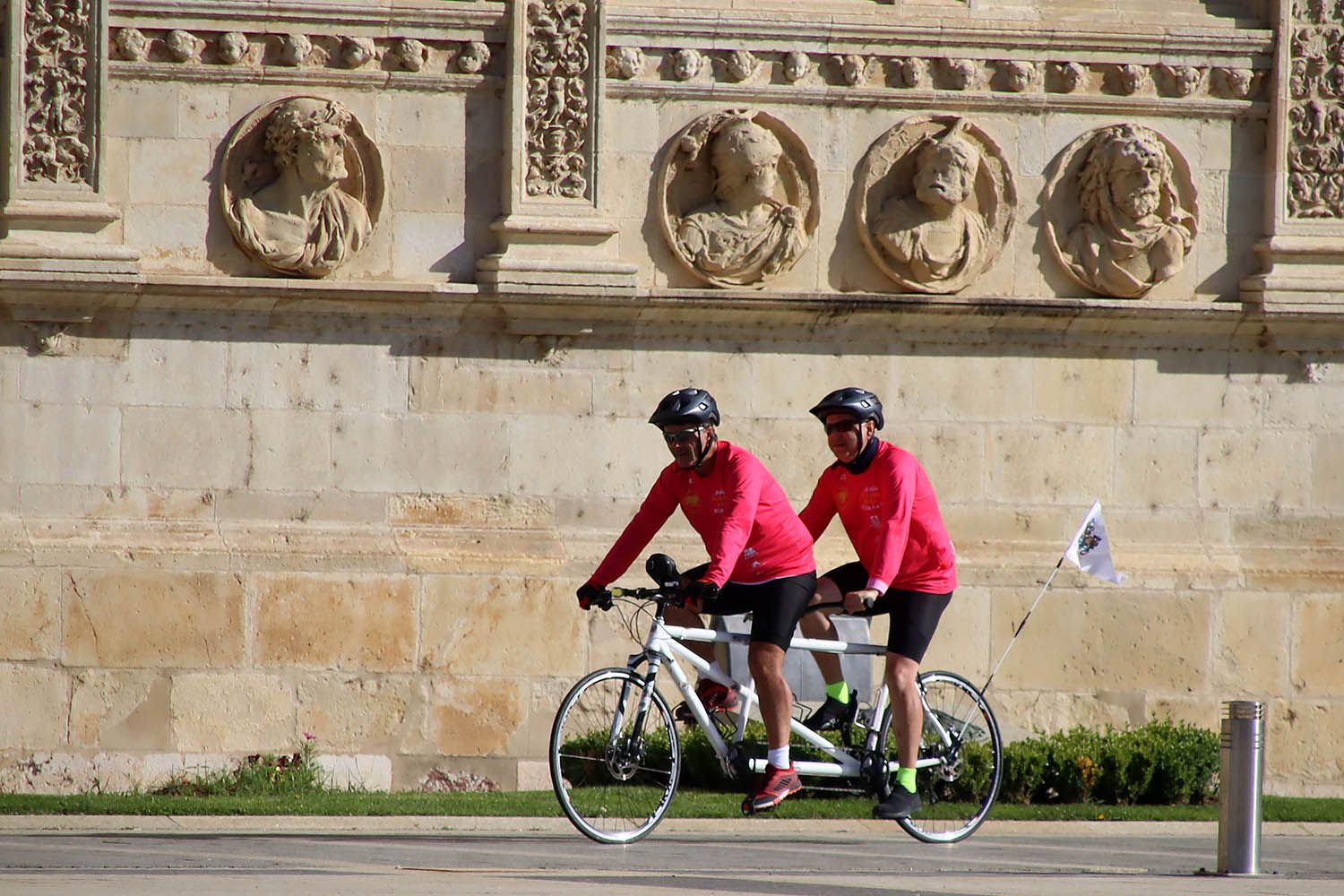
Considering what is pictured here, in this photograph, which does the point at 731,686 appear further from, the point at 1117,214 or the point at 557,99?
the point at 1117,214

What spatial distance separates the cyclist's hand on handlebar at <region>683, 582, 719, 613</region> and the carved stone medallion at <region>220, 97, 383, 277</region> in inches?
198

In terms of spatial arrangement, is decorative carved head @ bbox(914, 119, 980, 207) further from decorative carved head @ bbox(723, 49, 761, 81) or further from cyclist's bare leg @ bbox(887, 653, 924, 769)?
cyclist's bare leg @ bbox(887, 653, 924, 769)

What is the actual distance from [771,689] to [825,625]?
0.59 m

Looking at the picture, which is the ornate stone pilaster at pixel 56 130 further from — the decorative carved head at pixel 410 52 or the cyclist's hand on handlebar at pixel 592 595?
the cyclist's hand on handlebar at pixel 592 595

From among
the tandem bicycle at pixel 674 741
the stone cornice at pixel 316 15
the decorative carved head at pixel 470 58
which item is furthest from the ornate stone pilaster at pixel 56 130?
the tandem bicycle at pixel 674 741

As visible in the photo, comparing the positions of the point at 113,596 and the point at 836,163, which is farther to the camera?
the point at 836,163

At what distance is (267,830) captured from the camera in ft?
35.8

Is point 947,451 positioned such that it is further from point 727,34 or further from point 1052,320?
point 727,34

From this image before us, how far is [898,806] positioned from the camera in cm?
1008

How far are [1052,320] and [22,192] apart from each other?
7050 millimetres

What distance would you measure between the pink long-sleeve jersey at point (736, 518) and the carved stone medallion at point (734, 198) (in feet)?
13.5

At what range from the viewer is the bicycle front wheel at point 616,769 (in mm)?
9688

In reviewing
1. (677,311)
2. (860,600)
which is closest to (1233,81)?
(677,311)

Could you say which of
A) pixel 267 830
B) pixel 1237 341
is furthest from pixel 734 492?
pixel 1237 341
